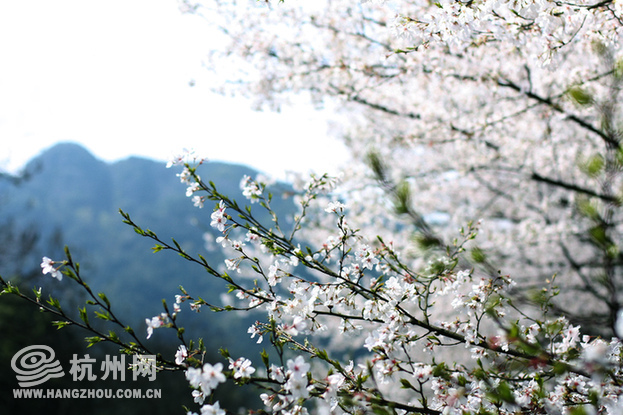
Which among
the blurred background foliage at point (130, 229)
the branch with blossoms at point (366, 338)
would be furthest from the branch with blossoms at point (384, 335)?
the blurred background foliage at point (130, 229)

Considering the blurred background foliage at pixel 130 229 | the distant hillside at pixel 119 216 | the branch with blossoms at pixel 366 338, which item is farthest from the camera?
the distant hillside at pixel 119 216

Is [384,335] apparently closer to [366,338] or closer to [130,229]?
[366,338]

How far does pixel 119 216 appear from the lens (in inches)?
3930

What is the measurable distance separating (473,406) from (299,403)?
80 cm

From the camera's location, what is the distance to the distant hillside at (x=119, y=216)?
8675 cm

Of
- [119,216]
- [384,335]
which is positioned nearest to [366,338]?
[384,335]

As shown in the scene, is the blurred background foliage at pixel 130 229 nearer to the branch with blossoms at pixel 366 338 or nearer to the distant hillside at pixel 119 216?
the distant hillside at pixel 119 216

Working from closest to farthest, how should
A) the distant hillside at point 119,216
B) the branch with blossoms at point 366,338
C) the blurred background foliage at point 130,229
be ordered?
the branch with blossoms at point 366,338, the blurred background foliage at point 130,229, the distant hillside at point 119,216

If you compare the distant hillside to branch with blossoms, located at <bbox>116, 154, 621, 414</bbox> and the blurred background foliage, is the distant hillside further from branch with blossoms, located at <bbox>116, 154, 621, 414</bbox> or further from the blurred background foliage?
branch with blossoms, located at <bbox>116, 154, 621, 414</bbox>

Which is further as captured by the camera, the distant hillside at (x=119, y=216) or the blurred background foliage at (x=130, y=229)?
the distant hillside at (x=119, y=216)

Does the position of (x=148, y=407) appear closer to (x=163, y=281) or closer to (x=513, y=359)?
(x=513, y=359)

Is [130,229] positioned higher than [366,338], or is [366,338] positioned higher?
[130,229]

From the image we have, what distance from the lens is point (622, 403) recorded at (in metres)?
1.37

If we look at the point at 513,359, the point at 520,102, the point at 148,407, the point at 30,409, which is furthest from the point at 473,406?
the point at 148,407
